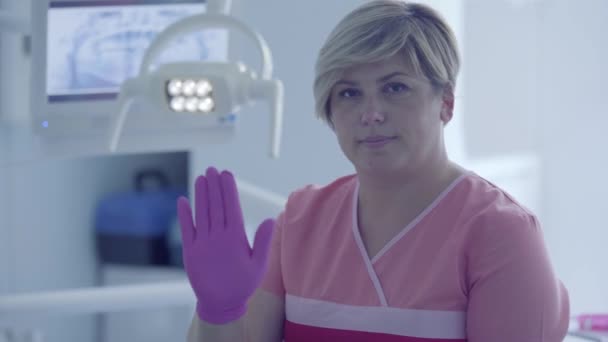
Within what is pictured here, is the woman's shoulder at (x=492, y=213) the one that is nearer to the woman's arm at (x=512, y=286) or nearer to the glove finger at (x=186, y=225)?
the woman's arm at (x=512, y=286)

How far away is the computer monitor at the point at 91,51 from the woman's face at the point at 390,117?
528 mm

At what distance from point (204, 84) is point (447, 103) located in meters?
0.43

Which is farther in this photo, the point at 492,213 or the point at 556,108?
the point at 556,108

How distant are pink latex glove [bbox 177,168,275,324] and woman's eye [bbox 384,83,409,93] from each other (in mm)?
254

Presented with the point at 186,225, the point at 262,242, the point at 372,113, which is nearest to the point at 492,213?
the point at 372,113

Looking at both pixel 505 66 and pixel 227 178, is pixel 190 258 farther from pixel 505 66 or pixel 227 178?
pixel 505 66

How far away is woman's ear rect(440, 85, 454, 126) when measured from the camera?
127 centimetres

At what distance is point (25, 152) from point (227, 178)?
63 centimetres

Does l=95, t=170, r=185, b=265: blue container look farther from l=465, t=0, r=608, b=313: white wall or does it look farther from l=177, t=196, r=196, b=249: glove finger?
l=177, t=196, r=196, b=249: glove finger

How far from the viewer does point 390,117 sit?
48.2 inches

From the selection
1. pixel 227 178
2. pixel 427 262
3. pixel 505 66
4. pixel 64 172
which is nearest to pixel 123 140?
pixel 227 178

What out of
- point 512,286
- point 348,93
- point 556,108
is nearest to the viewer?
point 512,286

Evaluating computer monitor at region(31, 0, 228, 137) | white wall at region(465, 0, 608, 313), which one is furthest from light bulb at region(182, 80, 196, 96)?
white wall at region(465, 0, 608, 313)

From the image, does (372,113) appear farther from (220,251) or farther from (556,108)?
(556,108)
